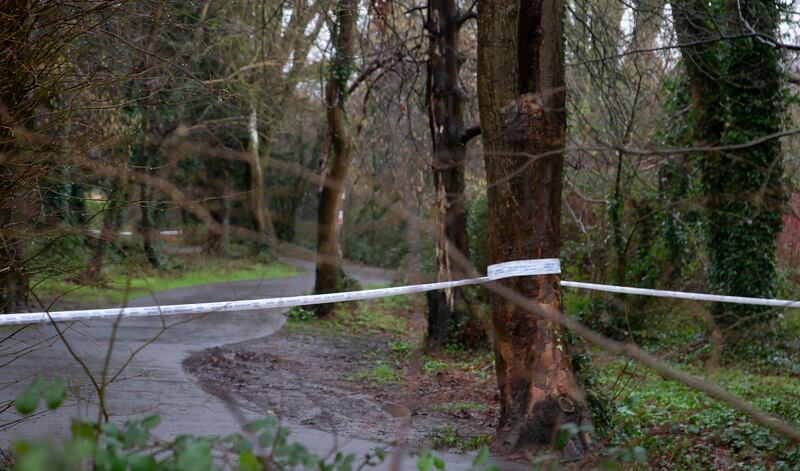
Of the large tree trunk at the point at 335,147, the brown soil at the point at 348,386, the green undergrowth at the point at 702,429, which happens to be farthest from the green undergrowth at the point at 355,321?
the green undergrowth at the point at 702,429

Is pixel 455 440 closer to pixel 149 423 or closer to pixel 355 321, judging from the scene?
pixel 149 423

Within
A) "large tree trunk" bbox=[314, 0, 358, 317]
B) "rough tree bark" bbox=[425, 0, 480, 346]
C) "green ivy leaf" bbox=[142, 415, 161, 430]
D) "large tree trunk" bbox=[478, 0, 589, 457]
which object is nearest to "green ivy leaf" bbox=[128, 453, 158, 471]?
"green ivy leaf" bbox=[142, 415, 161, 430]

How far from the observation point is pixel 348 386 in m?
11.9

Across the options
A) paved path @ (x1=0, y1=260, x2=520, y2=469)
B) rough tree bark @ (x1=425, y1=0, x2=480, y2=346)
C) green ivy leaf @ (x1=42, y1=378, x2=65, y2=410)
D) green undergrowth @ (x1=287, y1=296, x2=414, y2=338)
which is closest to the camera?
green ivy leaf @ (x1=42, y1=378, x2=65, y2=410)

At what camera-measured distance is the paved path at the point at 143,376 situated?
21.2 feet

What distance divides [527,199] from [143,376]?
3918 millimetres

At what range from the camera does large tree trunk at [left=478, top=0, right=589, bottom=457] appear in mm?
7016

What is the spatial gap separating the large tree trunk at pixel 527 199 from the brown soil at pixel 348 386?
84 centimetres

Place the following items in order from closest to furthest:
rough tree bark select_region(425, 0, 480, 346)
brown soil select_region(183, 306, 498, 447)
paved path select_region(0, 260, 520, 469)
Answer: paved path select_region(0, 260, 520, 469), brown soil select_region(183, 306, 498, 447), rough tree bark select_region(425, 0, 480, 346)

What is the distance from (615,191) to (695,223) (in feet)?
6.09

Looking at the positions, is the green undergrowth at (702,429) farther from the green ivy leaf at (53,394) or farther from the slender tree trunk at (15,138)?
the slender tree trunk at (15,138)

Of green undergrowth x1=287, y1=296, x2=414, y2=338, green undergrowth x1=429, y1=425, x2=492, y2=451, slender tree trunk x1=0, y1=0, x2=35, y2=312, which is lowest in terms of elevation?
green undergrowth x1=287, y1=296, x2=414, y2=338

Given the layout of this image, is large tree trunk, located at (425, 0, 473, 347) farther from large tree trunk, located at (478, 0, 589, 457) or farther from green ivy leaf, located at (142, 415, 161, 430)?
green ivy leaf, located at (142, 415, 161, 430)

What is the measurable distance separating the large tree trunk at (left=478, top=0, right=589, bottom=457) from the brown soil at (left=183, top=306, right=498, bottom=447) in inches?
33.0
